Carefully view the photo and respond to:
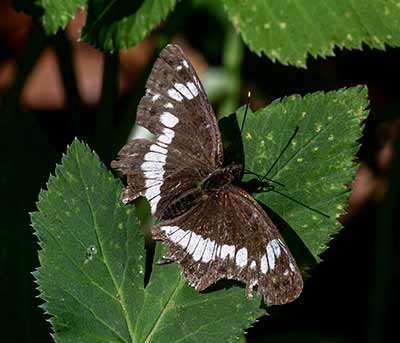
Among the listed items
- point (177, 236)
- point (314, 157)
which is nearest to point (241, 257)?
point (177, 236)

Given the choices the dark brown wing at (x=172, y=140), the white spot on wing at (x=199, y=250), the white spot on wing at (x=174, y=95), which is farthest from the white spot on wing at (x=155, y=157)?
the white spot on wing at (x=199, y=250)

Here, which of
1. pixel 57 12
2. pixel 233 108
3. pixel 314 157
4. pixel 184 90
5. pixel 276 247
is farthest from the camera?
pixel 233 108

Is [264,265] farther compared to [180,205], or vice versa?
[180,205]

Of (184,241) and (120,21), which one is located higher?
(120,21)

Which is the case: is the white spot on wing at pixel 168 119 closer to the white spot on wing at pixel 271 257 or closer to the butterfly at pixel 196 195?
the butterfly at pixel 196 195

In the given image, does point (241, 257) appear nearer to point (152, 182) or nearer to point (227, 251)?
point (227, 251)
